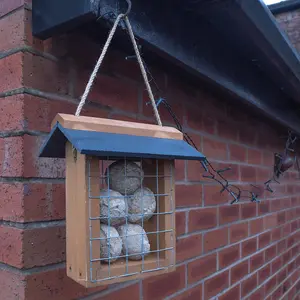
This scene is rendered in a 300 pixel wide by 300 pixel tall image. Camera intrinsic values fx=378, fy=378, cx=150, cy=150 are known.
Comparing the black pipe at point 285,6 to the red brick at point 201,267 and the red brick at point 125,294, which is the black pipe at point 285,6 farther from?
the red brick at point 125,294

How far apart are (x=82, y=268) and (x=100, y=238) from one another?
0.19 ft

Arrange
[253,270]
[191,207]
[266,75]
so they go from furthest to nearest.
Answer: [253,270] < [266,75] < [191,207]

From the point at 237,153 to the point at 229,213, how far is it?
30 centimetres

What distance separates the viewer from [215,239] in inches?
63.5

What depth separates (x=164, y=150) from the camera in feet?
2.43

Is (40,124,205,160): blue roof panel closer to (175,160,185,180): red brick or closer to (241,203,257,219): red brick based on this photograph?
(175,160,185,180): red brick

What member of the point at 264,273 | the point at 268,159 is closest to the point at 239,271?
the point at 264,273

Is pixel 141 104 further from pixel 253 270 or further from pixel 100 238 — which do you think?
pixel 253 270

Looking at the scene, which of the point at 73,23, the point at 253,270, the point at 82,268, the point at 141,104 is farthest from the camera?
the point at 253,270

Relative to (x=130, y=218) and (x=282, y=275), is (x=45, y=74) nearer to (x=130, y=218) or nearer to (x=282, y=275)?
(x=130, y=218)

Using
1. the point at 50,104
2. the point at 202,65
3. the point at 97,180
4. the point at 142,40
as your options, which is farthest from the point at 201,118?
the point at 97,180

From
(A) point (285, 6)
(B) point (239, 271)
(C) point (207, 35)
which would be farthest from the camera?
(A) point (285, 6)

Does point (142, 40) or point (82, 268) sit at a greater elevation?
point (142, 40)

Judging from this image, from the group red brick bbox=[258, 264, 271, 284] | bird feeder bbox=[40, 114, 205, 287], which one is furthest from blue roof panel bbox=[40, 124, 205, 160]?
red brick bbox=[258, 264, 271, 284]
